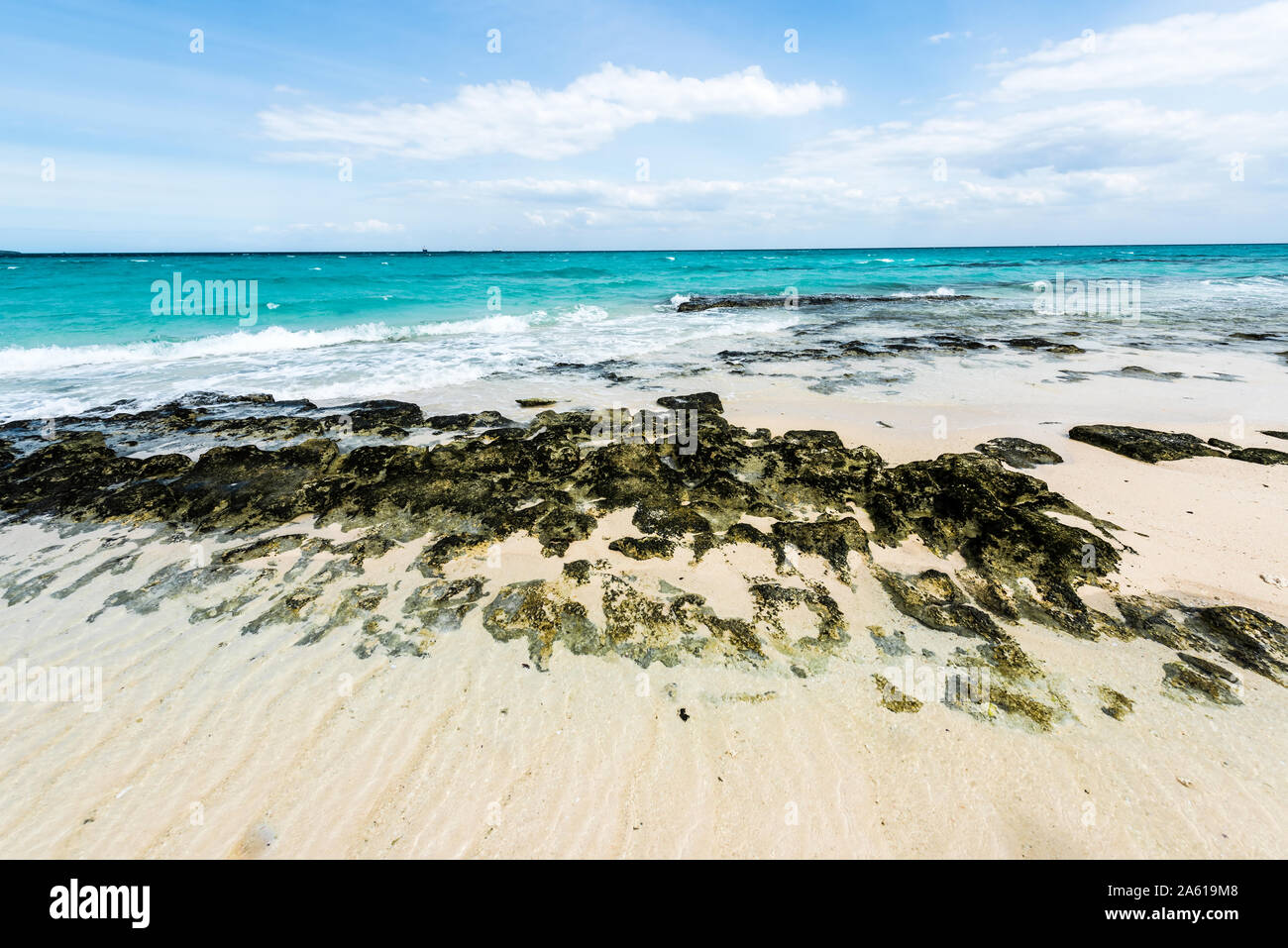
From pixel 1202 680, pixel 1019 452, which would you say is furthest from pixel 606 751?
pixel 1019 452

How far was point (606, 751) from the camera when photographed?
10.7 ft

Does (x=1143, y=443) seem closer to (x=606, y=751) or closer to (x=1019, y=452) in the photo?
(x=1019, y=452)

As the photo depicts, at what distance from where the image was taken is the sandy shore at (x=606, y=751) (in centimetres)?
283

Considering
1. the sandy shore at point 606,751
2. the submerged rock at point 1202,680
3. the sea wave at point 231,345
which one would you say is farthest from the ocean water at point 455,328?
the submerged rock at point 1202,680

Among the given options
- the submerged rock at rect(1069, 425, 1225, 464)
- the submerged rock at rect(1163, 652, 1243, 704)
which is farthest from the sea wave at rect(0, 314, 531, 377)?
the submerged rock at rect(1163, 652, 1243, 704)

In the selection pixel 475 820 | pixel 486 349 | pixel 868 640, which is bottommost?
pixel 475 820

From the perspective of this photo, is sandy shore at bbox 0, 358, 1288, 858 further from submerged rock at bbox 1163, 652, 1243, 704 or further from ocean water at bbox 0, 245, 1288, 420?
ocean water at bbox 0, 245, 1288, 420

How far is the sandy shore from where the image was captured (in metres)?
2.83

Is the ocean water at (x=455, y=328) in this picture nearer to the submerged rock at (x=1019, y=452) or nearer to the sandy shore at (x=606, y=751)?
the submerged rock at (x=1019, y=452)

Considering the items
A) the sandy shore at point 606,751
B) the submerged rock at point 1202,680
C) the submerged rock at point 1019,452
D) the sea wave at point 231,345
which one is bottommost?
the sandy shore at point 606,751
